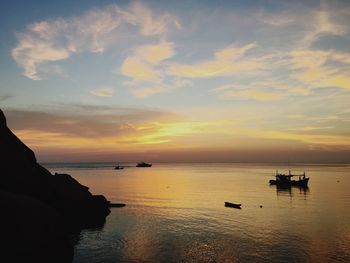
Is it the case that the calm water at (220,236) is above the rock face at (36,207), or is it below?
below

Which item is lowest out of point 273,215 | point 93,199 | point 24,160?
point 273,215

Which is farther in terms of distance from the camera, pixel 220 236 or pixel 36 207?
pixel 220 236

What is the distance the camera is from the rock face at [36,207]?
23.2 metres

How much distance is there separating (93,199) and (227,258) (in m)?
27.9

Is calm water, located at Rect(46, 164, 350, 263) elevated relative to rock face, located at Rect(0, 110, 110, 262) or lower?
lower

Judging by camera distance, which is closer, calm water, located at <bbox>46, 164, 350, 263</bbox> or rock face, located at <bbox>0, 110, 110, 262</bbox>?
rock face, located at <bbox>0, 110, 110, 262</bbox>

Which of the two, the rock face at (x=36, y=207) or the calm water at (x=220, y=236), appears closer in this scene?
the rock face at (x=36, y=207)

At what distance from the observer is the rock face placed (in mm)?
23219

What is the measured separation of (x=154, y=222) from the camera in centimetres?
4678

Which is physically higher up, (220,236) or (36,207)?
(36,207)

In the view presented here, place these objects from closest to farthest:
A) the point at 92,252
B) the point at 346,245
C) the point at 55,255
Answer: the point at 55,255, the point at 92,252, the point at 346,245

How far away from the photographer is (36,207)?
26891mm

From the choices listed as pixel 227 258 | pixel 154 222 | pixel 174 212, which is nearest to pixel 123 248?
pixel 227 258

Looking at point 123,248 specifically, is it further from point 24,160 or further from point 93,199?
point 93,199
